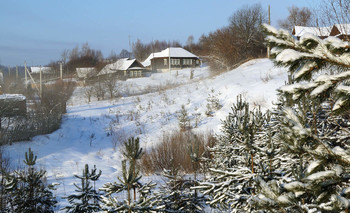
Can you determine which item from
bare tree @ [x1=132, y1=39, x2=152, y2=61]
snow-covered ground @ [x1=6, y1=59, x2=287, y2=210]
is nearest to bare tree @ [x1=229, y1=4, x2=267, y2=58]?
snow-covered ground @ [x1=6, y1=59, x2=287, y2=210]

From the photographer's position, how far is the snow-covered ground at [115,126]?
8523mm

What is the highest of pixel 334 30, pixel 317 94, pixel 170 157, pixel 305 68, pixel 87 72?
pixel 87 72

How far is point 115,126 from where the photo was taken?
13695 millimetres

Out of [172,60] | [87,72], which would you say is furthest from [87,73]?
[172,60]

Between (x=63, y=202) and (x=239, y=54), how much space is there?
918 inches

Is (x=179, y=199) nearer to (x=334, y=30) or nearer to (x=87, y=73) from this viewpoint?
(x=334, y=30)

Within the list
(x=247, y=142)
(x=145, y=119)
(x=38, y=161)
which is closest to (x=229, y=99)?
(x=145, y=119)

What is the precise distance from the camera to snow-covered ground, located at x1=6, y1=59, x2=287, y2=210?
336 inches

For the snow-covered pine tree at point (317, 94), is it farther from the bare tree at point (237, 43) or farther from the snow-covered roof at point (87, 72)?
the snow-covered roof at point (87, 72)

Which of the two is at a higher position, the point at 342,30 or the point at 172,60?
the point at 172,60

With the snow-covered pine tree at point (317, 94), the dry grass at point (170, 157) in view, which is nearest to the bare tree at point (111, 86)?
the dry grass at point (170, 157)

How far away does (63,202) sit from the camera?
5.39 meters

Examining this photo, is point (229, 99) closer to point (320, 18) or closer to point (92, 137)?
point (320, 18)

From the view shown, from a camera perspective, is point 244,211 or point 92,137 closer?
point 244,211
